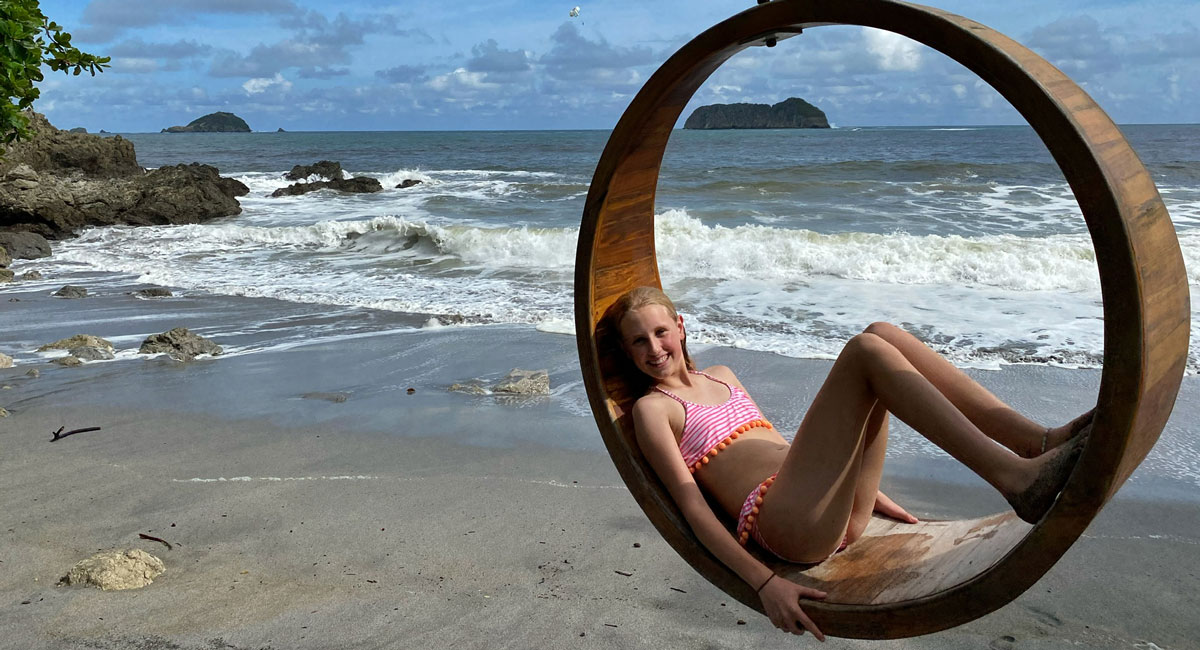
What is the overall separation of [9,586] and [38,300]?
775 centimetres

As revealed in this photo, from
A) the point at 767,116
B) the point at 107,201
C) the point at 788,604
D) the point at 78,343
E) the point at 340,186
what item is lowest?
the point at 78,343

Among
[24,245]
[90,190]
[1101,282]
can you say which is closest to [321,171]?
[90,190]

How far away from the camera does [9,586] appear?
360cm

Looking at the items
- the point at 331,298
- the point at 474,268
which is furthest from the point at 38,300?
the point at 474,268

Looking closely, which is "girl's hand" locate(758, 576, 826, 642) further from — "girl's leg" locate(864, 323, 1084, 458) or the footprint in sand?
the footprint in sand

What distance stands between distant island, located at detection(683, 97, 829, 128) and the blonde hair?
253ft

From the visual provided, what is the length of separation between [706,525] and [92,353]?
20.0ft

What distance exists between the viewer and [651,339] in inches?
116

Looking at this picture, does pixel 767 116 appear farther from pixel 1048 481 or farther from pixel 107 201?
pixel 1048 481

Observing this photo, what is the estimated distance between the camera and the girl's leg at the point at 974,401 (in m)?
2.34

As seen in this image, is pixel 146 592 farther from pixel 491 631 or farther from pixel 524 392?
pixel 524 392

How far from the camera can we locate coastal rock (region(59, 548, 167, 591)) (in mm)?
3586

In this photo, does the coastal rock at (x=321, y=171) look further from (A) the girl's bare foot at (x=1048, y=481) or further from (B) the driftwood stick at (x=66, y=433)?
(A) the girl's bare foot at (x=1048, y=481)

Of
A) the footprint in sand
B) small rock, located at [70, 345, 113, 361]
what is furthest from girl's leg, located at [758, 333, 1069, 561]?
small rock, located at [70, 345, 113, 361]
